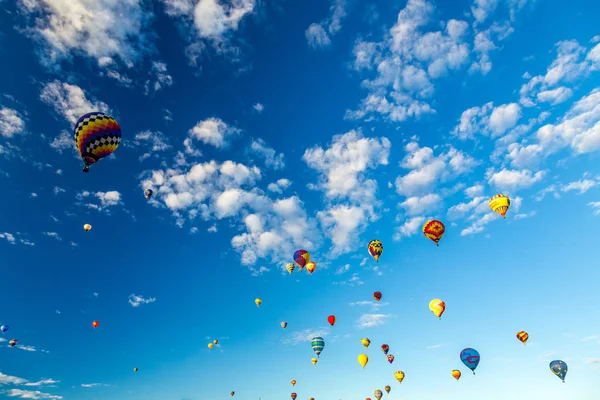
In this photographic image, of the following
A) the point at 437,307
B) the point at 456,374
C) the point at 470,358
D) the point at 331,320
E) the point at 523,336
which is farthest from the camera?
the point at 331,320

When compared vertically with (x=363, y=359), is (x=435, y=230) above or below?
above

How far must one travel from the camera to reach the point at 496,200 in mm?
41969

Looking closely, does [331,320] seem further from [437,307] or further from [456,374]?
[456,374]

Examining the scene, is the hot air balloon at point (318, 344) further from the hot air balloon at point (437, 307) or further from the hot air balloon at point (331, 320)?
the hot air balloon at point (437, 307)

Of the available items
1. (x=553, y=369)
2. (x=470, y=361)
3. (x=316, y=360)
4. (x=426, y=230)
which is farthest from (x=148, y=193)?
(x=553, y=369)

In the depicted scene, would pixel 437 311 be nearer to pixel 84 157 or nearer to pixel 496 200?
pixel 496 200

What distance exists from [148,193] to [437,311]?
147 feet

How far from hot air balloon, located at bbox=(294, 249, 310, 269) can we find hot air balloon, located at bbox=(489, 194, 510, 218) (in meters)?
27.8

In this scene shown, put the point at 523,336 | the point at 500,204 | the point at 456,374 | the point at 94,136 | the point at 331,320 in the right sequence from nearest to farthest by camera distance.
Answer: the point at 94,136, the point at 500,204, the point at 523,336, the point at 456,374, the point at 331,320

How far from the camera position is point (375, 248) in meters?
49.1

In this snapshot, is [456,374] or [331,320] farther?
[331,320]

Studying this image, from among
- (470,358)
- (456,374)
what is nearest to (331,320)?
(470,358)

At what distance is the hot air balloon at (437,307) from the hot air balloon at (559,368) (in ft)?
74.0

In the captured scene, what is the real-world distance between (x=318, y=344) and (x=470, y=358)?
2332 cm
